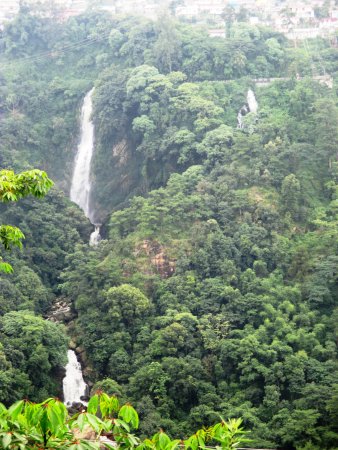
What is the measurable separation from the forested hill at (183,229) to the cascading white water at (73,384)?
0.33 m

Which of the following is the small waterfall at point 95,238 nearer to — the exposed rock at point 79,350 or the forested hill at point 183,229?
the forested hill at point 183,229

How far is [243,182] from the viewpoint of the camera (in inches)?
1010

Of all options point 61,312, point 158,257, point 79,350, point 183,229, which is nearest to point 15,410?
point 79,350

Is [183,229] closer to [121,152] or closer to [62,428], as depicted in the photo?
[121,152]

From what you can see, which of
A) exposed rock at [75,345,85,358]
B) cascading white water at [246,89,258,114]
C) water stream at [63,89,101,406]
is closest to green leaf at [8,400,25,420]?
exposed rock at [75,345,85,358]

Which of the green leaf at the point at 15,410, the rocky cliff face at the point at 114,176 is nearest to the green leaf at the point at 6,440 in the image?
the green leaf at the point at 15,410

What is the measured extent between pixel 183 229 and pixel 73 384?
6858 mm

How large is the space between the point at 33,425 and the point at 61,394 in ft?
55.8

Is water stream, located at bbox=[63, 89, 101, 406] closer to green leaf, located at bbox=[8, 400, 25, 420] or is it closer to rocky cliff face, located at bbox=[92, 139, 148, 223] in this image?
rocky cliff face, located at bbox=[92, 139, 148, 223]

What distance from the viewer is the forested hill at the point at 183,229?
19000 millimetres

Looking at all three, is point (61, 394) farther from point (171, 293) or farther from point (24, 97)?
point (24, 97)

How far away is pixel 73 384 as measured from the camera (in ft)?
68.7

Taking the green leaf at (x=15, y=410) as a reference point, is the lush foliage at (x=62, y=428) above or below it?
below

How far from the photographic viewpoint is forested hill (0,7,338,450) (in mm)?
19000
